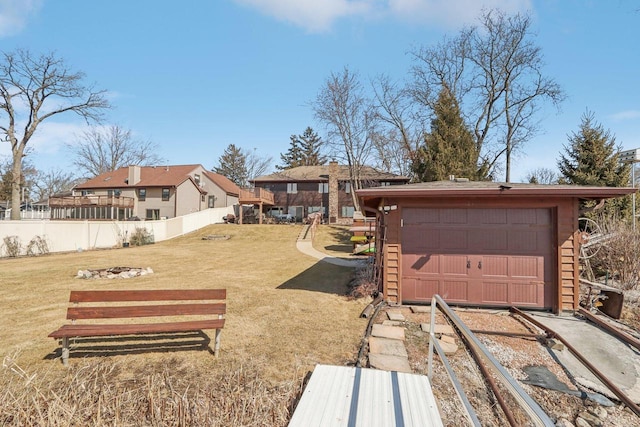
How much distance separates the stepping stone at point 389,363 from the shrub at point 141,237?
2084cm

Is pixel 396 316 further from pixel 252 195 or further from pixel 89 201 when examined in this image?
pixel 89 201

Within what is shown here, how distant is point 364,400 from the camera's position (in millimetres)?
3049

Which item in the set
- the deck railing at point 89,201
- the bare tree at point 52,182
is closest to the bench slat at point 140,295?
the deck railing at point 89,201

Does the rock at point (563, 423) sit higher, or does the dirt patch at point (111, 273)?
the dirt patch at point (111, 273)

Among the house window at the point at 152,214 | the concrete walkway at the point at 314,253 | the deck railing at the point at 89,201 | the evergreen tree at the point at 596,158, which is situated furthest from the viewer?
the house window at the point at 152,214

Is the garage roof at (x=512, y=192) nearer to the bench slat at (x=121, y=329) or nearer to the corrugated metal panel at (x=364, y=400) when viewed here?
the corrugated metal panel at (x=364, y=400)

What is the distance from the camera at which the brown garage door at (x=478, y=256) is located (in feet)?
23.9

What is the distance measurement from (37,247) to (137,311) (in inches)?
662

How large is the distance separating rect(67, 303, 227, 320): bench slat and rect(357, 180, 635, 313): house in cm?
427

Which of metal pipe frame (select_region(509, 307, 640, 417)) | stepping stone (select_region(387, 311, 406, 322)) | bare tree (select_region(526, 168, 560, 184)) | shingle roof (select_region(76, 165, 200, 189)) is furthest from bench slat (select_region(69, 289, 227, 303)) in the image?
bare tree (select_region(526, 168, 560, 184))

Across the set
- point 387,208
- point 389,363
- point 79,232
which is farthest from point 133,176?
point 389,363

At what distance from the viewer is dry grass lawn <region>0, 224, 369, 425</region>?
10.7ft

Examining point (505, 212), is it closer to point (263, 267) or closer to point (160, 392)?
point (160, 392)

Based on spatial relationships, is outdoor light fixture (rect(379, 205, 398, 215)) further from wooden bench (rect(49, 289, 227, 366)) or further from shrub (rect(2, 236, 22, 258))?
shrub (rect(2, 236, 22, 258))
